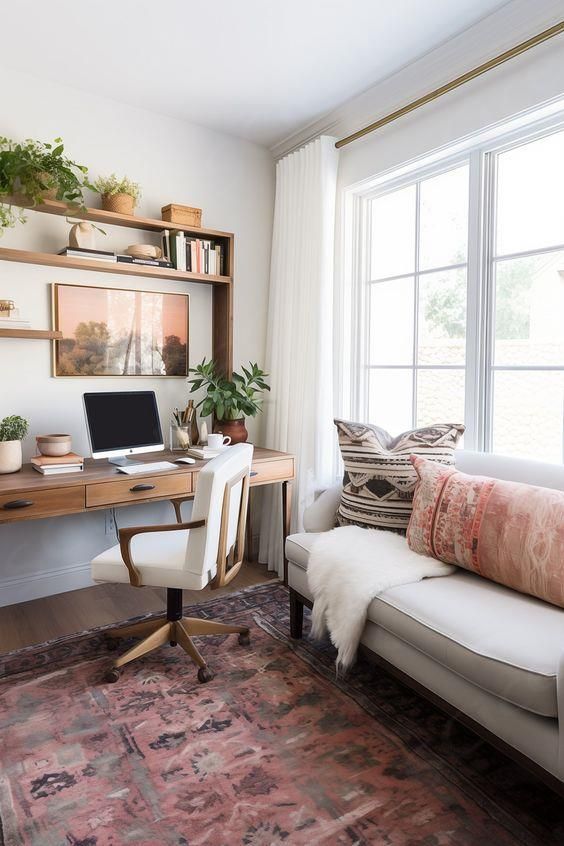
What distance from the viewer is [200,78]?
291cm

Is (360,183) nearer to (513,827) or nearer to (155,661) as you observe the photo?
(155,661)

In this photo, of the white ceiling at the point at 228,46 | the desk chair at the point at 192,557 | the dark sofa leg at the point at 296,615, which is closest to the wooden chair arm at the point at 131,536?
the desk chair at the point at 192,557

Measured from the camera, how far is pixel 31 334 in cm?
278

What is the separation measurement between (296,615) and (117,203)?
7.50 feet

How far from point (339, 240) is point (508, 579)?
2.18 meters

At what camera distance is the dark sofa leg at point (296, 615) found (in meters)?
2.54

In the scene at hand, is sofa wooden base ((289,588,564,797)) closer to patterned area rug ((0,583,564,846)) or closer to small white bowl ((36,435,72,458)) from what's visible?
patterned area rug ((0,583,564,846))

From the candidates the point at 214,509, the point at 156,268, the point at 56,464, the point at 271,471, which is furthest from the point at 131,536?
the point at 156,268

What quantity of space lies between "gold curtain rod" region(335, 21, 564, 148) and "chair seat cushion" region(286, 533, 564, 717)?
6.79ft

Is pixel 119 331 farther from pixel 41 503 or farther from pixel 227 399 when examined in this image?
pixel 41 503

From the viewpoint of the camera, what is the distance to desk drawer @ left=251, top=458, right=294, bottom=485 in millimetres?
3105

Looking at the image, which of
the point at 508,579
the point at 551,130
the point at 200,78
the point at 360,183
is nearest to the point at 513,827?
the point at 508,579

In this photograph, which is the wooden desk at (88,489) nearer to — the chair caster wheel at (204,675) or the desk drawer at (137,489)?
the desk drawer at (137,489)

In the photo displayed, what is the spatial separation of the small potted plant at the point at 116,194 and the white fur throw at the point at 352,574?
2.03m
